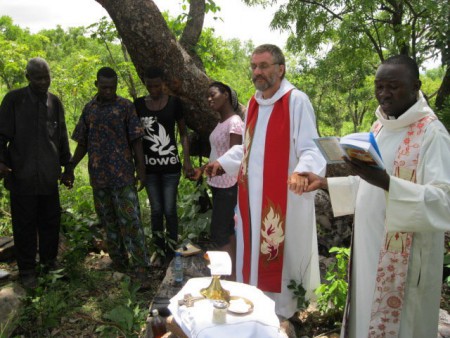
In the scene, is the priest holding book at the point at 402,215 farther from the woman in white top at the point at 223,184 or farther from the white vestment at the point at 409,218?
the woman in white top at the point at 223,184

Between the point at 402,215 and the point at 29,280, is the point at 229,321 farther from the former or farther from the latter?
the point at 29,280

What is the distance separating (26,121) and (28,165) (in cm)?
38

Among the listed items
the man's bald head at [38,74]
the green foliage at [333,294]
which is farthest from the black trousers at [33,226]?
the green foliage at [333,294]

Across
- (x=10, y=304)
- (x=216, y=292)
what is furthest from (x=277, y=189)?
(x=10, y=304)

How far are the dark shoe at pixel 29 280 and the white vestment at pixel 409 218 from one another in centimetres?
272

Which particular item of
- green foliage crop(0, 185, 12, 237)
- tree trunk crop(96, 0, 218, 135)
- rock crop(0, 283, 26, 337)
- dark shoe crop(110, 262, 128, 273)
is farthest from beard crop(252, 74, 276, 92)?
green foliage crop(0, 185, 12, 237)

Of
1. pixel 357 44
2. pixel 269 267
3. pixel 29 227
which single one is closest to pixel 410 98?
pixel 269 267

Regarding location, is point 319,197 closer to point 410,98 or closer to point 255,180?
point 255,180

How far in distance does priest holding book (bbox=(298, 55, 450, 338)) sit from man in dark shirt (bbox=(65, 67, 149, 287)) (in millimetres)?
2143

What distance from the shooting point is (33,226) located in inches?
152

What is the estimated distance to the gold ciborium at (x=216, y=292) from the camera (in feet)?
7.02

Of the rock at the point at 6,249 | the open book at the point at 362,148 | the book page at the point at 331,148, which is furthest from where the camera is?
the rock at the point at 6,249

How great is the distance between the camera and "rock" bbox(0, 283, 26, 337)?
3.18 meters

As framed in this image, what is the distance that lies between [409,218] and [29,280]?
3260 mm
